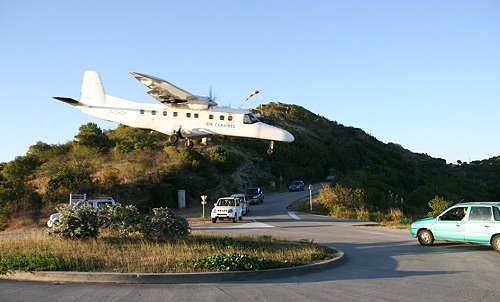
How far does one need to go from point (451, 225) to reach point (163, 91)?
649 inches

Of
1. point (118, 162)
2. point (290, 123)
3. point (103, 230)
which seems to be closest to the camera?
point (103, 230)

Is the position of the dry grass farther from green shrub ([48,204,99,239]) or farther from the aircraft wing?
the aircraft wing

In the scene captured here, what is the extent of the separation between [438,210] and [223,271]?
22.7 metres

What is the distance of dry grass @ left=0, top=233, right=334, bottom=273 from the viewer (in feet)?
35.0

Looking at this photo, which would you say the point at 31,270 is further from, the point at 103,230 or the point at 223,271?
the point at 103,230

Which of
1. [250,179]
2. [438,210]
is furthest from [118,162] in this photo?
[438,210]

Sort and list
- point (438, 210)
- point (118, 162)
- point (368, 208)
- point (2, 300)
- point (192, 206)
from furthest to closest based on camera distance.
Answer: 1. point (118, 162)
2. point (192, 206)
3. point (368, 208)
4. point (438, 210)
5. point (2, 300)

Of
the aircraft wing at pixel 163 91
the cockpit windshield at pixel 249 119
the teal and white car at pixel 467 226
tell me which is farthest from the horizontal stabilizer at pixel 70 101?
the teal and white car at pixel 467 226

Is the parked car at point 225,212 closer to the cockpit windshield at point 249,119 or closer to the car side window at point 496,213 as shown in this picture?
the cockpit windshield at point 249,119

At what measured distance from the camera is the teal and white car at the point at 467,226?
15078 millimetres

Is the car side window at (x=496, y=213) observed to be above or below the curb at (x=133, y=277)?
above

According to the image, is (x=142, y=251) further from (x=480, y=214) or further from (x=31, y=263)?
(x=480, y=214)

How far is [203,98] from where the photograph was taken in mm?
27781

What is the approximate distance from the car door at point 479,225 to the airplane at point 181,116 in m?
13.6
